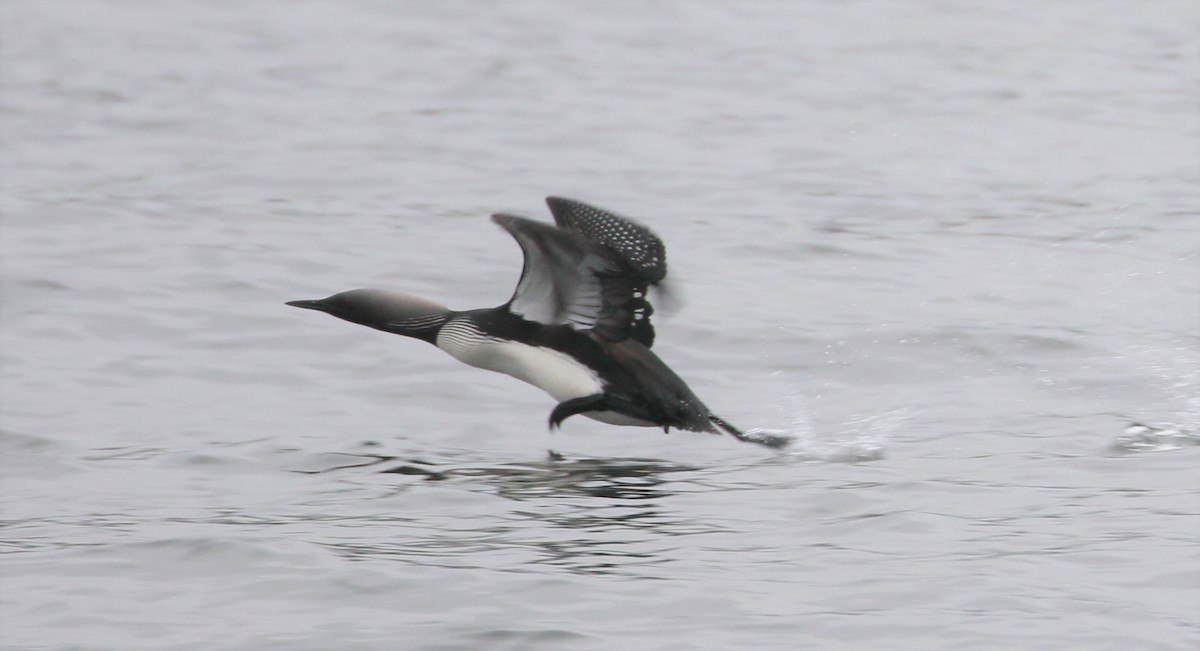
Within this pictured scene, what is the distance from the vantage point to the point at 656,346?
1018cm

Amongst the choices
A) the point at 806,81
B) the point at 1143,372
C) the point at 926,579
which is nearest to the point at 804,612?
the point at 926,579

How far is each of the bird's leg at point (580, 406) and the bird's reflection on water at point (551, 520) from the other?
0.64 feet

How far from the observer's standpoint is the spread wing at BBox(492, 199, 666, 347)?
734cm

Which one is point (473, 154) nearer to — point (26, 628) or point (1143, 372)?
point (1143, 372)

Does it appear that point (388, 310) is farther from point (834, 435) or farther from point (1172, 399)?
point (1172, 399)

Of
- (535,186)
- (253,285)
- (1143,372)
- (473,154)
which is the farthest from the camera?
(473,154)

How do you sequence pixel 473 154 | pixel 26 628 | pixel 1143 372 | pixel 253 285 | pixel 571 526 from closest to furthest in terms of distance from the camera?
pixel 26 628 → pixel 571 526 → pixel 1143 372 → pixel 253 285 → pixel 473 154

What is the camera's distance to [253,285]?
37.0ft

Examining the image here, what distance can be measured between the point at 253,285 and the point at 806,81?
8901 millimetres

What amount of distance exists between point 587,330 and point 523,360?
286 millimetres

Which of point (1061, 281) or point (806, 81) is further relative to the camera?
point (806, 81)

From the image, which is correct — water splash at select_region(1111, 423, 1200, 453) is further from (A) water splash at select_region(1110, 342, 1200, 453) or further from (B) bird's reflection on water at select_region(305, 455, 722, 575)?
(B) bird's reflection on water at select_region(305, 455, 722, 575)

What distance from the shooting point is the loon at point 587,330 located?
7.39 m

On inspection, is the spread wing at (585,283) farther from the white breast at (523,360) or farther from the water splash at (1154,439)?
the water splash at (1154,439)
